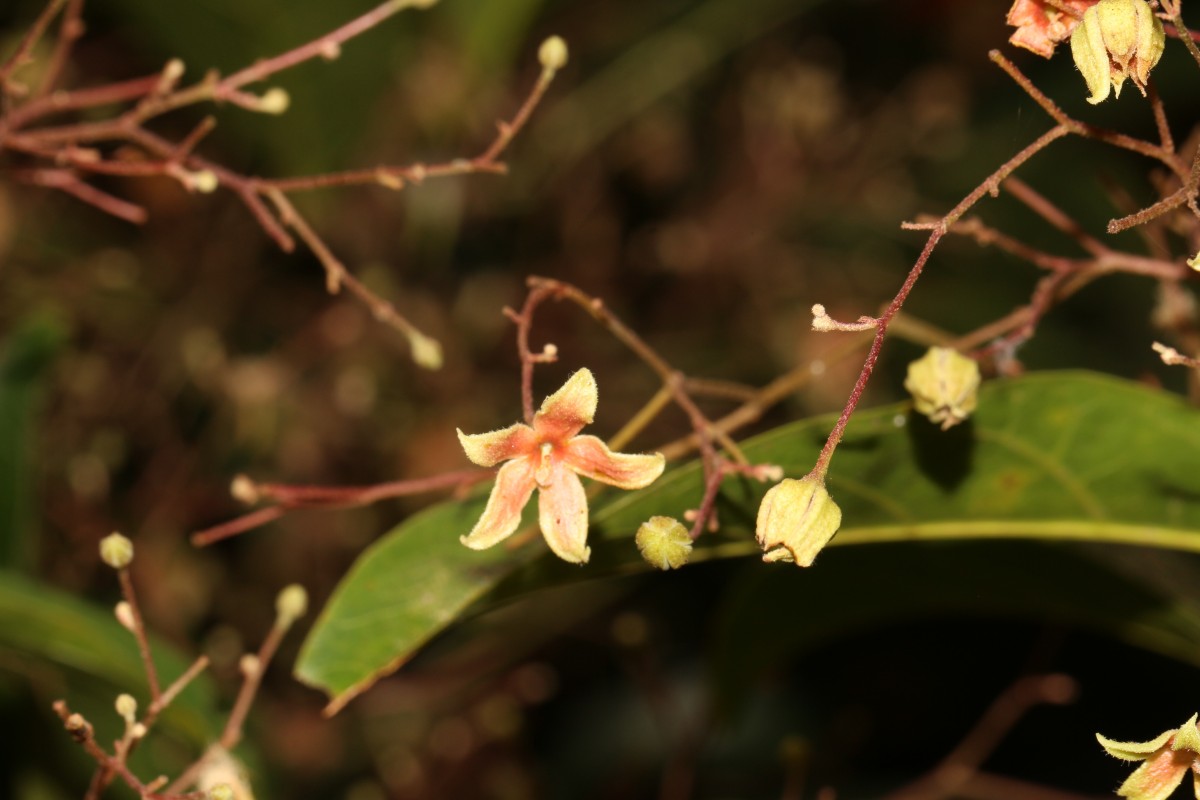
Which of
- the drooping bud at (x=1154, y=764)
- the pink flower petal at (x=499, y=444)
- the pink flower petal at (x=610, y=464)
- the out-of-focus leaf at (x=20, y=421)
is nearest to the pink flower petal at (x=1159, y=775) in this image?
the drooping bud at (x=1154, y=764)

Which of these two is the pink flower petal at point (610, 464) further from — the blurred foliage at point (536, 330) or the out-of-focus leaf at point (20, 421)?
the out-of-focus leaf at point (20, 421)

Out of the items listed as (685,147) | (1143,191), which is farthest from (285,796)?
(1143,191)

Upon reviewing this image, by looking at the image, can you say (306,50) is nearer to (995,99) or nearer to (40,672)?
(40,672)

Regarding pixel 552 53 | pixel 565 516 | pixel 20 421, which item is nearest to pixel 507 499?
pixel 565 516

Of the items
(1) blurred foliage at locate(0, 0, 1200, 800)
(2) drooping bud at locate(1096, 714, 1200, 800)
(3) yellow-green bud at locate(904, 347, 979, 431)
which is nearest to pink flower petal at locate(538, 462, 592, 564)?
(3) yellow-green bud at locate(904, 347, 979, 431)

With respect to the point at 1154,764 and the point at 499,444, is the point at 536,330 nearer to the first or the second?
the point at 499,444

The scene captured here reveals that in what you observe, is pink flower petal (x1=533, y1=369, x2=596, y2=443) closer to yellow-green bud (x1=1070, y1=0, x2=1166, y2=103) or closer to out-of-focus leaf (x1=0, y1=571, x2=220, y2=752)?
yellow-green bud (x1=1070, y1=0, x2=1166, y2=103)
